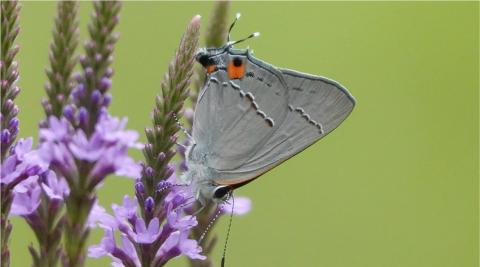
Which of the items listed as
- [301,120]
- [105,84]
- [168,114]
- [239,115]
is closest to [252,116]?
[239,115]

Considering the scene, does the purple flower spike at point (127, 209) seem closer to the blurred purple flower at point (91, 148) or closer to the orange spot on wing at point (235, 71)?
the blurred purple flower at point (91, 148)

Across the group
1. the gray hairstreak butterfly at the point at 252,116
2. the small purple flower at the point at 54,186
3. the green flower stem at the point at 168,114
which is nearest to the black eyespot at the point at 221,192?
the gray hairstreak butterfly at the point at 252,116

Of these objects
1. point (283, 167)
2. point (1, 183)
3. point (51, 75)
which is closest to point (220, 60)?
point (51, 75)

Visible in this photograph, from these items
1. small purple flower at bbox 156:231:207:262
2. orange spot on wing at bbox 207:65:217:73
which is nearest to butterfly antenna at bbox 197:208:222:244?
small purple flower at bbox 156:231:207:262

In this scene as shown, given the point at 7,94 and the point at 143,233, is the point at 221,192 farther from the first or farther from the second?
the point at 7,94

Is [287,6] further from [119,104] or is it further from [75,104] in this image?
[75,104]

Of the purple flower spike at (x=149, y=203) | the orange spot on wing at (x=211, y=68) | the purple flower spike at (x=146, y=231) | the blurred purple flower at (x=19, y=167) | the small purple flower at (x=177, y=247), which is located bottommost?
the small purple flower at (x=177, y=247)

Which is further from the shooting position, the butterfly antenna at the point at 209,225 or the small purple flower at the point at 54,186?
the butterfly antenna at the point at 209,225
